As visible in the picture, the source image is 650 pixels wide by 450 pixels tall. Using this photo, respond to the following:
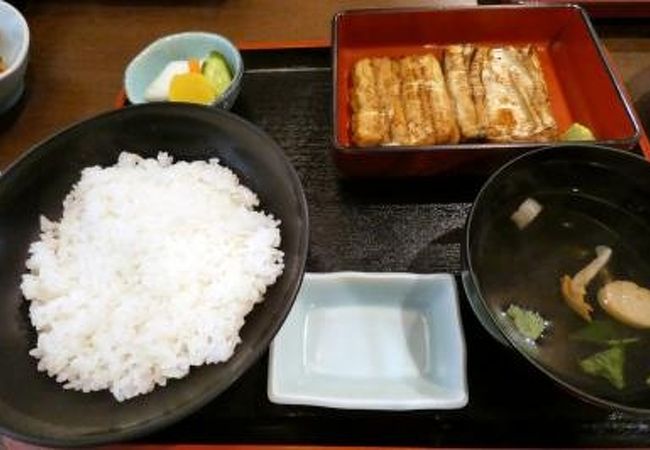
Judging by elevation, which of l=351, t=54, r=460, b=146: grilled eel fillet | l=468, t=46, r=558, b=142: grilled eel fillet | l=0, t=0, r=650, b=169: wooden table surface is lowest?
l=0, t=0, r=650, b=169: wooden table surface

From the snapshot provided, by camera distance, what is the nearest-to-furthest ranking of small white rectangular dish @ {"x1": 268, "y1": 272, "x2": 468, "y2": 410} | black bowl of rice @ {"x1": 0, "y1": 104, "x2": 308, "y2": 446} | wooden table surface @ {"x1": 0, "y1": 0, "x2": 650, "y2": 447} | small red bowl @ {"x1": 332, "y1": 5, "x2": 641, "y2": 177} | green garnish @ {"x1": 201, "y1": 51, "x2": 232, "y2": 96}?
black bowl of rice @ {"x1": 0, "y1": 104, "x2": 308, "y2": 446}, small white rectangular dish @ {"x1": 268, "y1": 272, "x2": 468, "y2": 410}, small red bowl @ {"x1": 332, "y1": 5, "x2": 641, "y2": 177}, green garnish @ {"x1": 201, "y1": 51, "x2": 232, "y2": 96}, wooden table surface @ {"x1": 0, "y1": 0, "x2": 650, "y2": 447}

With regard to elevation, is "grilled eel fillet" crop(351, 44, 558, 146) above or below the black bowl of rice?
above

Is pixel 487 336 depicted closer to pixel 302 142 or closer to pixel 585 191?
pixel 585 191

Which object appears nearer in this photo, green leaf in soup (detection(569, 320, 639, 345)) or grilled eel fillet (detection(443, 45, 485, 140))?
green leaf in soup (detection(569, 320, 639, 345))

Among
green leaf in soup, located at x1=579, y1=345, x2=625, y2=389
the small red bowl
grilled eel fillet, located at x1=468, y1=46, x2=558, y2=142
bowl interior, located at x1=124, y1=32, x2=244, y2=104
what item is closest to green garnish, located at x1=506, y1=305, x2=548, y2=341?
green leaf in soup, located at x1=579, y1=345, x2=625, y2=389

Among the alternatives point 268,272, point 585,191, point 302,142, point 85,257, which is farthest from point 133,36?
point 585,191

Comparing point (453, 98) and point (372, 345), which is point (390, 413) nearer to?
point (372, 345)

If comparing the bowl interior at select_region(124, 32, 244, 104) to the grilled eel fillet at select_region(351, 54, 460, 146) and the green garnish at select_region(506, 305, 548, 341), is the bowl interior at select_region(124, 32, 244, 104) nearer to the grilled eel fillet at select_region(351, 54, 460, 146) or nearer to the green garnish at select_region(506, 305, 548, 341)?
the grilled eel fillet at select_region(351, 54, 460, 146)
